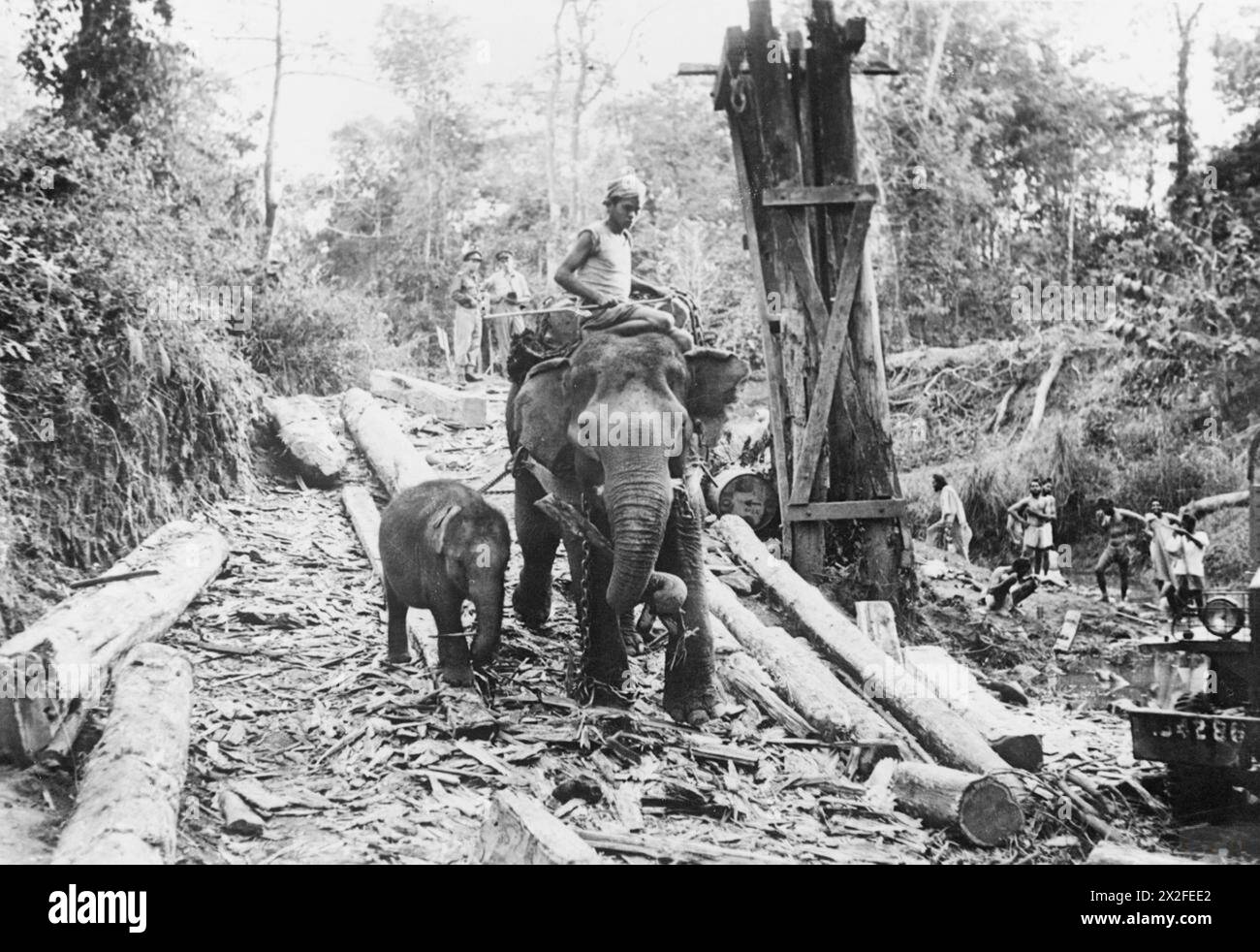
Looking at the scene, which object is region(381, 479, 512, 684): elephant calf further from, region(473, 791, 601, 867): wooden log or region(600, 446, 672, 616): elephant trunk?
region(473, 791, 601, 867): wooden log

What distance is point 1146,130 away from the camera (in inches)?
304

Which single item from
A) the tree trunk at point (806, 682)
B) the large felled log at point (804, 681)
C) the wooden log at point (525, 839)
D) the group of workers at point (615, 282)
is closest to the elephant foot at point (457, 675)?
the wooden log at point (525, 839)

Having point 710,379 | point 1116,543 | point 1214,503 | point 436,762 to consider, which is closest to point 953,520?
point 1116,543

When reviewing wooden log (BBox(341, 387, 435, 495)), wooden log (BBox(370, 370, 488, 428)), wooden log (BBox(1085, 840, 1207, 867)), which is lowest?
wooden log (BBox(1085, 840, 1207, 867))

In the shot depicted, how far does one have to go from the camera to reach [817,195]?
8.34 meters

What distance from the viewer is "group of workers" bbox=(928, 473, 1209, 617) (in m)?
7.14

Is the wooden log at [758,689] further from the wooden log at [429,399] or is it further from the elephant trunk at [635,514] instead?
the wooden log at [429,399]

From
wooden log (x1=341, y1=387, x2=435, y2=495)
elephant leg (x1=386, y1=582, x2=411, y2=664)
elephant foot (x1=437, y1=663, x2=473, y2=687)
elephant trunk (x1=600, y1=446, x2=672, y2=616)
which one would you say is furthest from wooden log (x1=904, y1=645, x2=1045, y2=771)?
wooden log (x1=341, y1=387, x2=435, y2=495)

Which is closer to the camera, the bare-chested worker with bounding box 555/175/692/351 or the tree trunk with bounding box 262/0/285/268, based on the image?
the bare-chested worker with bounding box 555/175/692/351

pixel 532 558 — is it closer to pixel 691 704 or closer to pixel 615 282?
pixel 691 704

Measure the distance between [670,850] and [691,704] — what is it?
1.31m

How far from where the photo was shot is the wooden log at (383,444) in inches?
362

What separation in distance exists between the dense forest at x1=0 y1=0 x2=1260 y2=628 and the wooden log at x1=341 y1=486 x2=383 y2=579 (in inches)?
32.2
